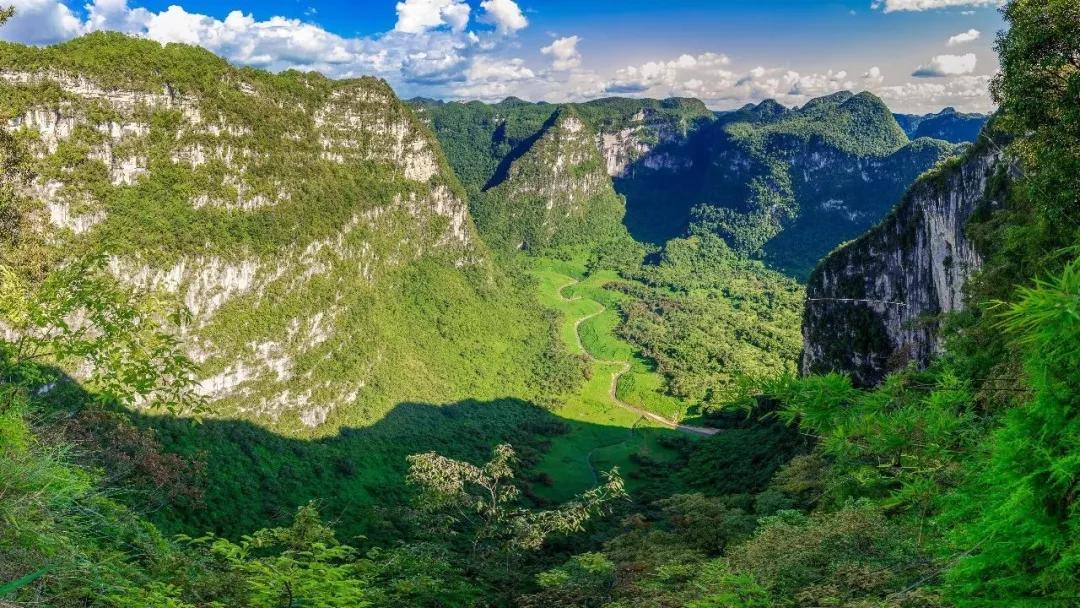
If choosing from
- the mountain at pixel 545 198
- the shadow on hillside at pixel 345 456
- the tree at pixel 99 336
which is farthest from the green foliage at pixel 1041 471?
the mountain at pixel 545 198

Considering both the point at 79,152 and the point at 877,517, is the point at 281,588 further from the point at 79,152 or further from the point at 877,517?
the point at 79,152

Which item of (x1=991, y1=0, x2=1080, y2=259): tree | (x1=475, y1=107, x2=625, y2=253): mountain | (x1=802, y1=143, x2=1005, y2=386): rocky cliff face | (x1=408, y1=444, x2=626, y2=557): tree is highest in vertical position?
(x1=475, y1=107, x2=625, y2=253): mountain

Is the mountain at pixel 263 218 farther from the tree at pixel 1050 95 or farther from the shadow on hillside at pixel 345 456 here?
the tree at pixel 1050 95

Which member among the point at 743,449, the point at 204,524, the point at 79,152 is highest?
the point at 79,152

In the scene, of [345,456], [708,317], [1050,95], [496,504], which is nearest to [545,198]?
[708,317]

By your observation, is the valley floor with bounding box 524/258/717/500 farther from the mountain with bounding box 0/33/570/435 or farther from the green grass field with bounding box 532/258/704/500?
the mountain with bounding box 0/33/570/435

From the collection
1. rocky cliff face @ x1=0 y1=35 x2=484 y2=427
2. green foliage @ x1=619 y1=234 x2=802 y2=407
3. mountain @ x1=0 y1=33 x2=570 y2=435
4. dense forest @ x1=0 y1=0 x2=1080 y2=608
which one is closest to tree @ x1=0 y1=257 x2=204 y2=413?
dense forest @ x1=0 y1=0 x2=1080 y2=608

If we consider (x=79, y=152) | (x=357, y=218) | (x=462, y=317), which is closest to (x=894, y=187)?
(x=462, y=317)
